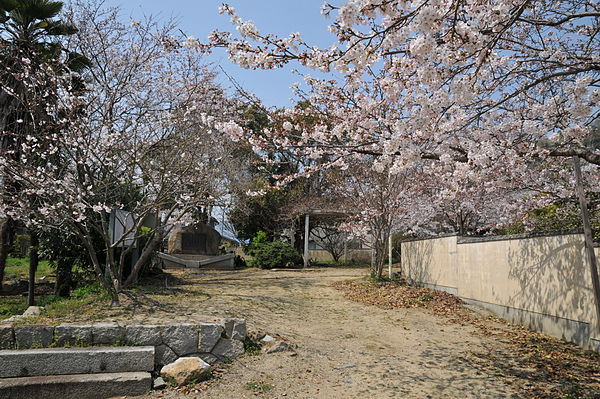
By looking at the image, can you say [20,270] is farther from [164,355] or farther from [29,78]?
[164,355]

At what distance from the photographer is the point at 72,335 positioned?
16.4 ft

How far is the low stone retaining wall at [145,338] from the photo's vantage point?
4.91m

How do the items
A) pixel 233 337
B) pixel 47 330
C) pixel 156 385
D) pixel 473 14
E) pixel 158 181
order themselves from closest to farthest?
pixel 473 14 < pixel 156 385 < pixel 47 330 < pixel 233 337 < pixel 158 181

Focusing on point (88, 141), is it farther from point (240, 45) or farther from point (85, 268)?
point (240, 45)

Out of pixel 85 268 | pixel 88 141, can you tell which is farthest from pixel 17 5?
pixel 85 268

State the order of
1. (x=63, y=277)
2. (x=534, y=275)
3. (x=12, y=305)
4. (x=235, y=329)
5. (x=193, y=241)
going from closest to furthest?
1. (x=235, y=329)
2. (x=534, y=275)
3. (x=12, y=305)
4. (x=63, y=277)
5. (x=193, y=241)

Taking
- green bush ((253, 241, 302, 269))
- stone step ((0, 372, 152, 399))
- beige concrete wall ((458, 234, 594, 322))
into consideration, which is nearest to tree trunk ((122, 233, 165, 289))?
stone step ((0, 372, 152, 399))

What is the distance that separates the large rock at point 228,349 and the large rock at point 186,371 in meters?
0.43

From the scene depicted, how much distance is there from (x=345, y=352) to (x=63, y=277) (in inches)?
314

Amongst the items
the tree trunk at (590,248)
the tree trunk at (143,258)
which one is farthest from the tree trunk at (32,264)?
the tree trunk at (590,248)

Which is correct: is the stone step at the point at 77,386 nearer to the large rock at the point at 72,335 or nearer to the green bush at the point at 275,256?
the large rock at the point at 72,335

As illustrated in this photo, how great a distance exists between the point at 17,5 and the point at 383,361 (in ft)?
37.4

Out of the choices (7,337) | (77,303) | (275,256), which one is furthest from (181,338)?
(275,256)

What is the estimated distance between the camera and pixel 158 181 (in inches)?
360
